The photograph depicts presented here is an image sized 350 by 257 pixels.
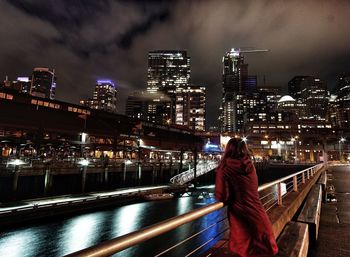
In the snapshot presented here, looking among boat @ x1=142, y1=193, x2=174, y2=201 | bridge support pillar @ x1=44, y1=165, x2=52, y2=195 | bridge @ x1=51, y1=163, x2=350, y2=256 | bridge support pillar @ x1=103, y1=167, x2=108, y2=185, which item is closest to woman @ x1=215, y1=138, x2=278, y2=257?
bridge @ x1=51, y1=163, x2=350, y2=256

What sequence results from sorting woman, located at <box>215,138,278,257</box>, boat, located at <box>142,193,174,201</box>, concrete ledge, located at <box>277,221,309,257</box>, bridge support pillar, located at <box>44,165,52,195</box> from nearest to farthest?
woman, located at <box>215,138,278,257</box> < concrete ledge, located at <box>277,221,309,257</box> < bridge support pillar, located at <box>44,165,52,195</box> < boat, located at <box>142,193,174,201</box>

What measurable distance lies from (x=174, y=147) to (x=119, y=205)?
62.5m

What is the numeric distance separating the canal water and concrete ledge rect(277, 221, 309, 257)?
267 inches

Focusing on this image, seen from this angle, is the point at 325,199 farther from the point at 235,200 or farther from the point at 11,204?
the point at 11,204

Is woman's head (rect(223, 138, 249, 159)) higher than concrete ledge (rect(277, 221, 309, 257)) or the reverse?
higher

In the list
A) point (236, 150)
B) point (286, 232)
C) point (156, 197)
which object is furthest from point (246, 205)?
point (156, 197)

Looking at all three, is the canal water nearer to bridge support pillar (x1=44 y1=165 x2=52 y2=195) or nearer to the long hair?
bridge support pillar (x1=44 y1=165 x2=52 y2=195)

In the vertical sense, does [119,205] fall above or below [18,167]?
below

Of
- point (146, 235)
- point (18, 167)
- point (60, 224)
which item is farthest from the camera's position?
point (18, 167)

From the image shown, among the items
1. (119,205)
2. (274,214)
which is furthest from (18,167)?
(274,214)

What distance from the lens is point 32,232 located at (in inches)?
701

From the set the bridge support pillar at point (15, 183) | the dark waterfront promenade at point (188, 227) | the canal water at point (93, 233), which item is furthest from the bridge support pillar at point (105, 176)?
the bridge support pillar at point (15, 183)

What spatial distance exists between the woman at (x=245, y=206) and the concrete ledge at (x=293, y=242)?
1.46m

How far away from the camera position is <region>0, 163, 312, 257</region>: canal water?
15.7 meters
